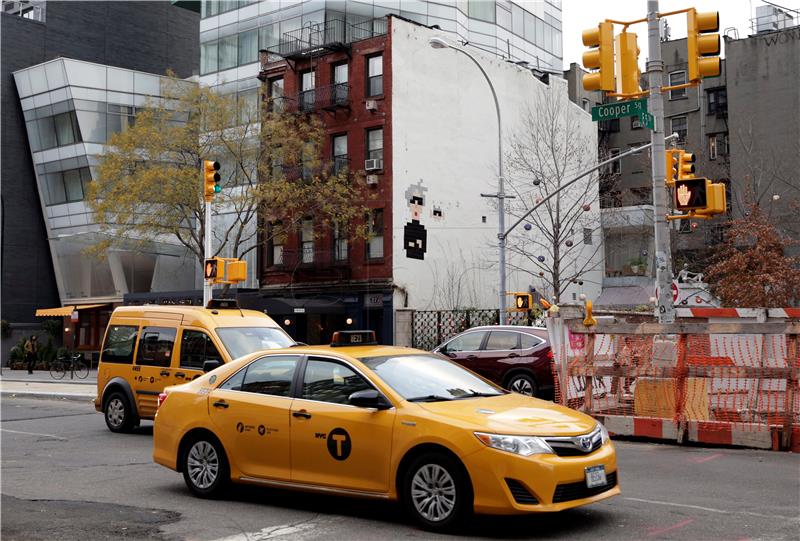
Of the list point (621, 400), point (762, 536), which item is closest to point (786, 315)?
point (621, 400)

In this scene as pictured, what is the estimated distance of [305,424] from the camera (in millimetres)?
8062

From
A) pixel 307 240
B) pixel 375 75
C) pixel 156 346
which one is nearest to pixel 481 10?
pixel 375 75

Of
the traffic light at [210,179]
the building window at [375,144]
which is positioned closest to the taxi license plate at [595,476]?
the traffic light at [210,179]

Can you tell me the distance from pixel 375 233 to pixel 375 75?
7149 mm

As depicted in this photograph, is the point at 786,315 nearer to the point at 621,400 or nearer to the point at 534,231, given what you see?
the point at 621,400

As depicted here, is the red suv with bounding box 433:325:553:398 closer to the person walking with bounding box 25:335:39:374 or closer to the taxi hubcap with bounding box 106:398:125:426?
the taxi hubcap with bounding box 106:398:125:426

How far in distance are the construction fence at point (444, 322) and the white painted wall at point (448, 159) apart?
1.26 metres

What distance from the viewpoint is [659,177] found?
15477mm

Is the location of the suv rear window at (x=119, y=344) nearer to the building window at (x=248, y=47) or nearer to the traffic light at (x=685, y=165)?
the traffic light at (x=685, y=165)

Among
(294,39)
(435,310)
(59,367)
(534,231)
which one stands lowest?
(59,367)

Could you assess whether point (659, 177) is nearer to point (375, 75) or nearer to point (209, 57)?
A: point (375, 75)

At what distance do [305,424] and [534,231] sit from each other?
37530 millimetres

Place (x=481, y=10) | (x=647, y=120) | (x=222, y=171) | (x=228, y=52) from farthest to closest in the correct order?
(x=481, y=10)
(x=228, y=52)
(x=222, y=171)
(x=647, y=120)

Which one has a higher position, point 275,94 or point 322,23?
point 322,23
